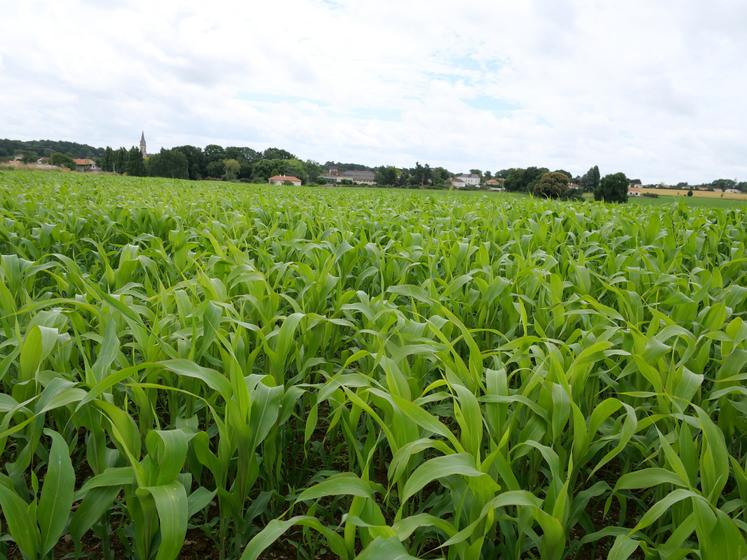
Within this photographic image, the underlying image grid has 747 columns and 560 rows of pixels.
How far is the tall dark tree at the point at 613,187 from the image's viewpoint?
36.8 metres

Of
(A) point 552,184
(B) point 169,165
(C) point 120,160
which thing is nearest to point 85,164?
(C) point 120,160

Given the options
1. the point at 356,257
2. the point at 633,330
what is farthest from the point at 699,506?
the point at 356,257

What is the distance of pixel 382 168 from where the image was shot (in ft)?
227

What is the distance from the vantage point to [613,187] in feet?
124

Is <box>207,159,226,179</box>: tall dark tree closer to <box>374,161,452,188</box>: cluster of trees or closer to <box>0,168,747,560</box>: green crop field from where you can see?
<box>374,161,452,188</box>: cluster of trees

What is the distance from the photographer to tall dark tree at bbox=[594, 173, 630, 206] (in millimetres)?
36750

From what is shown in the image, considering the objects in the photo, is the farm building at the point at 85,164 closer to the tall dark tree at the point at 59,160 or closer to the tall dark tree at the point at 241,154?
the tall dark tree at the point at 59,160

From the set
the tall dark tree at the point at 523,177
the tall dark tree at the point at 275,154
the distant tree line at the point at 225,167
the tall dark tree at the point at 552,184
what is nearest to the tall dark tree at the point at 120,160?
the distant tree line at the point at 225,167

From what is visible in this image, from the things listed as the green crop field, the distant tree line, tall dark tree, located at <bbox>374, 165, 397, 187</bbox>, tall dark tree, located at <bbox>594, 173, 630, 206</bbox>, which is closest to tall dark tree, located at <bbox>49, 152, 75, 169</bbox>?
the distant tree line

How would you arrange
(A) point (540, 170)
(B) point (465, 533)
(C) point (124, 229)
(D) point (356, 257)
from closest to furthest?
1. (B) point (465, 533)
2. (D) point (356, 257)
3. (C) point (124, 229)
4. (A) point (540, 170)

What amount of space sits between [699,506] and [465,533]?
0.45 meters

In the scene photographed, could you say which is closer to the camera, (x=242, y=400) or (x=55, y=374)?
(x=242, y=400)

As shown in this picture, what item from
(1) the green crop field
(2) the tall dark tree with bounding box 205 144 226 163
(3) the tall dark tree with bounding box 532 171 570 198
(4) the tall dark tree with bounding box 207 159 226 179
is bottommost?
(1) the green crop field

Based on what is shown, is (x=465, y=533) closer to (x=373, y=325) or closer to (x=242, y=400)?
(x=242, y=400)
